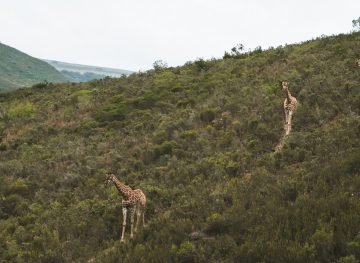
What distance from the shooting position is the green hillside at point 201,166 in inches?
357

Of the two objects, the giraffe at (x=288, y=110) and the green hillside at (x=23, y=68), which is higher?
the green hillside at (x=23, y=68)

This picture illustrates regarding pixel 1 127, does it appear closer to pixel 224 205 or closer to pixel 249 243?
pixel 224 205

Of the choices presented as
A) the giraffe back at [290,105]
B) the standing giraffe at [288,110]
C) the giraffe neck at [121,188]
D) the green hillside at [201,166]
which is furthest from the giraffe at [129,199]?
the giraffe back at [290,105]

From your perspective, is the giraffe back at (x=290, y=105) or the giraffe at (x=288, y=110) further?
the giraffe back at (x=290, y=105)

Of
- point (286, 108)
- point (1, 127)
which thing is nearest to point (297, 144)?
point (286, 108)

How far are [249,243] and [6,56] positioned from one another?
183215mm

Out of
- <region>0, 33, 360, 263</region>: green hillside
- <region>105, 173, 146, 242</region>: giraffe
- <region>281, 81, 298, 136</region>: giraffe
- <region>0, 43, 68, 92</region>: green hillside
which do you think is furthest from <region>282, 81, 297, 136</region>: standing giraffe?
<region>0, 43, 68, 92</region>: green hillside

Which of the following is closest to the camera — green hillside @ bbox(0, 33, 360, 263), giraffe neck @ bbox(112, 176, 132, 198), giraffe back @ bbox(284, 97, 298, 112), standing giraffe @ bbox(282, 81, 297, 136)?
green hillside @ bbox(0, 33, 360, 263)

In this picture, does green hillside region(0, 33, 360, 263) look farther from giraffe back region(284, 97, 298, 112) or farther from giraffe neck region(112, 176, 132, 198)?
giraffe neck region(112, 176, 132, 198)

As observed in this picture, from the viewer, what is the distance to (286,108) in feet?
54.3

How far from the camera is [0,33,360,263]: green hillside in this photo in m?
9.07

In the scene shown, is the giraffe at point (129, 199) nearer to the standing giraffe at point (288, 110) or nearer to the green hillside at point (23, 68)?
the standing giraffe at point (288, 110)

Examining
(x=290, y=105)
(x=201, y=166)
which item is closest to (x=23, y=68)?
(x=201, y=166)

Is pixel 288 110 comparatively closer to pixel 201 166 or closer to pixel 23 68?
pixel 201 166
